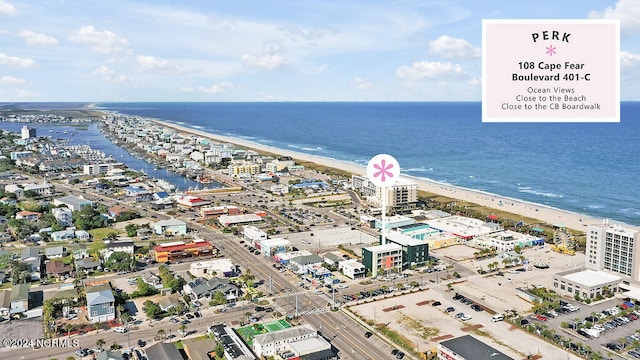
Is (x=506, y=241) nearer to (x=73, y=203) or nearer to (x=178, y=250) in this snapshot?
(x=178, y=250)

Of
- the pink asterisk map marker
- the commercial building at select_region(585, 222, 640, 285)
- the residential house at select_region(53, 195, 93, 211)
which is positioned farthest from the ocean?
the residential house at select_region(53, 195, 93, 211)

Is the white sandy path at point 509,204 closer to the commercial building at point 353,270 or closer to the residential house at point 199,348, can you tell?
the commercial building at point 353,270

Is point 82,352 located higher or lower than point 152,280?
lower

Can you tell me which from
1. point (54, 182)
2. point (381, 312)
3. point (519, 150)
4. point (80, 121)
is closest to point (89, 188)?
point (54, 182)

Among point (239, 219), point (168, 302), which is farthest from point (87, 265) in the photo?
point (239, 219)

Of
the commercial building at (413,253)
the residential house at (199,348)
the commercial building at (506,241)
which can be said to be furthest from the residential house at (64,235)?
the commercial building at (506,241)

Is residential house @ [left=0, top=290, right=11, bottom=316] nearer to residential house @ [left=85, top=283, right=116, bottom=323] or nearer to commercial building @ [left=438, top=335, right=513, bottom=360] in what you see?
residential house @ [left=85, top=283, right=116, bottom=323]
